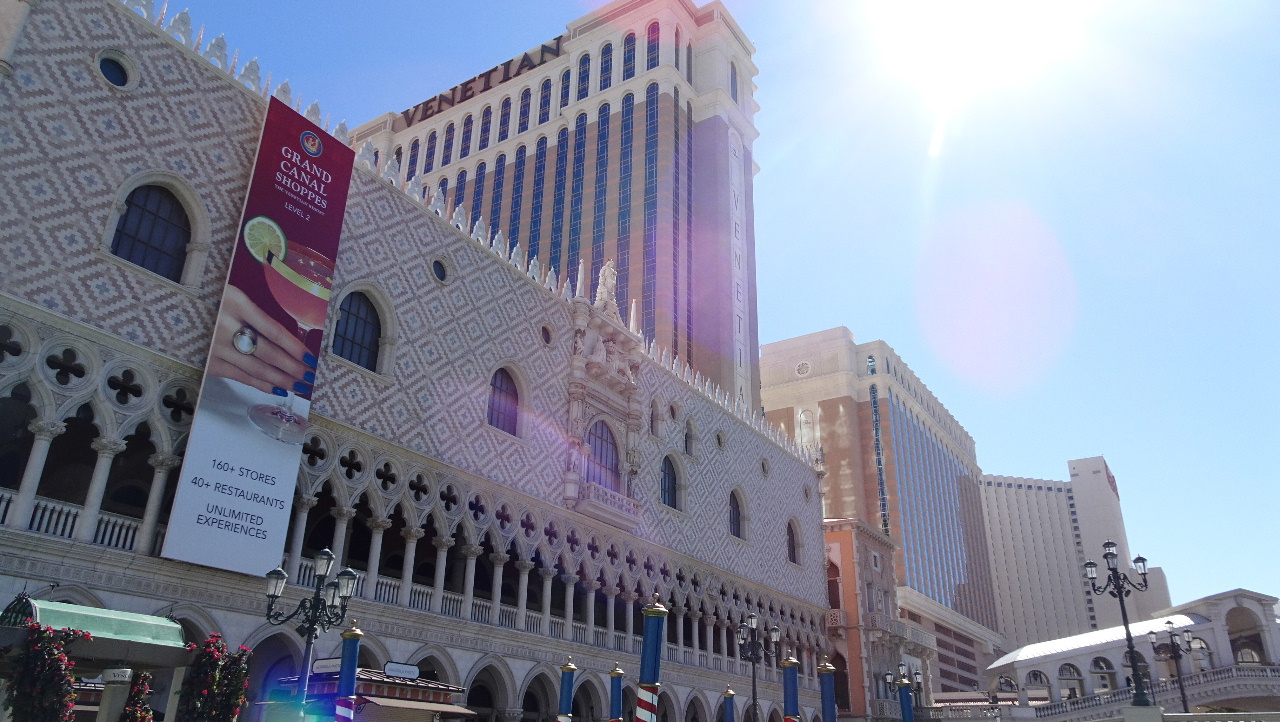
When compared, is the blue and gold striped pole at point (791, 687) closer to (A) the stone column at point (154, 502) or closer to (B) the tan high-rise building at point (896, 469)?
(A) the stone column at point (154, 502)

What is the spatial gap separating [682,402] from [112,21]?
17858 mm

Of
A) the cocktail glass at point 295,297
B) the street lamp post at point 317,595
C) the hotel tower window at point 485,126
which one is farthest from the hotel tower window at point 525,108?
the street lamp post at point 317,595

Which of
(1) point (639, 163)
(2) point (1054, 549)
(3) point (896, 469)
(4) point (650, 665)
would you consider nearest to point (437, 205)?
(4) point (650, 665)

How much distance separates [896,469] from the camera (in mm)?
71688

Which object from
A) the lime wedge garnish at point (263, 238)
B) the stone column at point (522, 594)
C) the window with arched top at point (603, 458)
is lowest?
the stone column at point (522, 594)

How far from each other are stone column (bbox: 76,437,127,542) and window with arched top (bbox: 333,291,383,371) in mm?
4648

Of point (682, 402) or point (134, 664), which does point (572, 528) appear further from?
point (134, 664)

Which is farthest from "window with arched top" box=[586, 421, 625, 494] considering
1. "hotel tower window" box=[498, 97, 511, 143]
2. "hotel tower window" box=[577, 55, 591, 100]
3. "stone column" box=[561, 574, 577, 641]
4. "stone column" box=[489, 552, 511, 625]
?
"hotel tower window" box=[498, 97, 511, 143]

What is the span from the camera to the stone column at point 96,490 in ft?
44.3

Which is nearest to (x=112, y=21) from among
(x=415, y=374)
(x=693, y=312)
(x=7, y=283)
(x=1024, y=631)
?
(x=7, y=283)

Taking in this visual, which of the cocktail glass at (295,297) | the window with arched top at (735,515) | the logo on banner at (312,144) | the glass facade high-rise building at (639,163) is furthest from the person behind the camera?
the glass facade high-rise building at (639,163)

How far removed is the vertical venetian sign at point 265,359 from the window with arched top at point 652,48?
3976 centimetres

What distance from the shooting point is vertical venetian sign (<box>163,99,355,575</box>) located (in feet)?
47.9

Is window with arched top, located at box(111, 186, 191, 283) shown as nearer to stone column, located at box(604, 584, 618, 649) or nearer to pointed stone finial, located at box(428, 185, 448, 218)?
pointed stone finial, located at box(428, 185, 448, 218)
